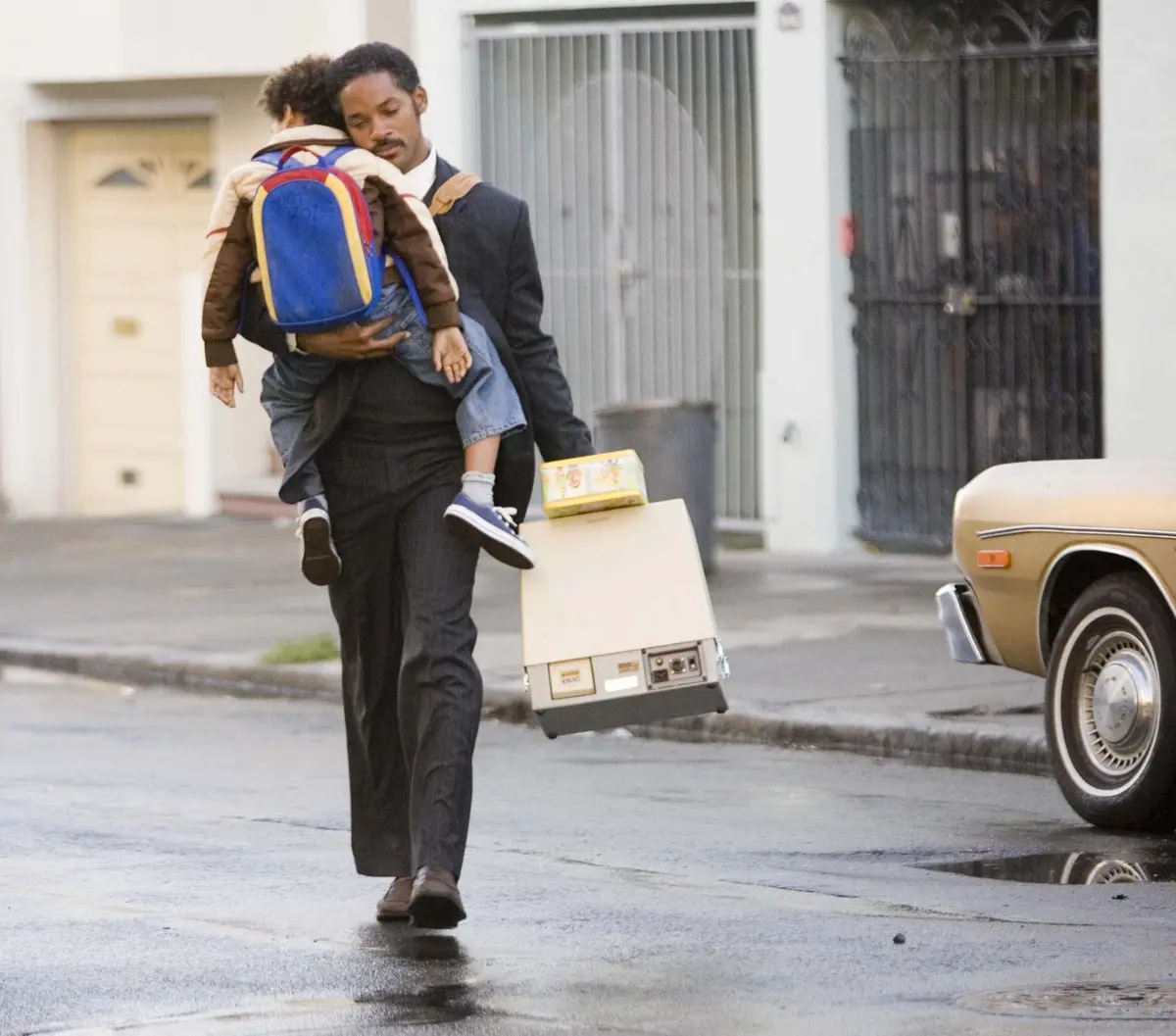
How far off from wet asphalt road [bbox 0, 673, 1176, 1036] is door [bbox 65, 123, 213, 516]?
1183cm

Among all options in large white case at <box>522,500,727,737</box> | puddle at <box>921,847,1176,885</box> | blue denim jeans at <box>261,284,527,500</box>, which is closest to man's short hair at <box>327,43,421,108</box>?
blue denim jeans at <box>261,284,527,500</box>

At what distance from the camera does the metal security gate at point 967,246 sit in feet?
54.3

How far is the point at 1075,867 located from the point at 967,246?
9421mm

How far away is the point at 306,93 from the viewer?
272 inches

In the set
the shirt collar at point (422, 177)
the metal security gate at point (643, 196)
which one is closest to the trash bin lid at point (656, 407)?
the metal security gate at point (643, 196)

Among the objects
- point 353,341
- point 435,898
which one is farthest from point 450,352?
point 435,898

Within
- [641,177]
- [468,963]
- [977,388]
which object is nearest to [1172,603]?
[468,963]

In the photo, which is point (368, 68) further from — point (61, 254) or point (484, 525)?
point (61, 254)

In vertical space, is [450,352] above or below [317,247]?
below

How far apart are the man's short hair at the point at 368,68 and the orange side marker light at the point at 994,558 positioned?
116 inches

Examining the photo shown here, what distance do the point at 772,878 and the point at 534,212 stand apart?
39.5ft

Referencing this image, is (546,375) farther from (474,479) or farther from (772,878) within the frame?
(772,878)

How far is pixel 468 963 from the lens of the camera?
6543 mm

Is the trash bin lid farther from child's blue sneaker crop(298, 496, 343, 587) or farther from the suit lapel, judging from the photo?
child's blue sneaker crop(298, 496, 343, 587)
